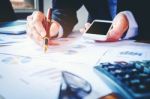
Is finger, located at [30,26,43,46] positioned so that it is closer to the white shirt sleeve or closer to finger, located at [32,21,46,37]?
finger, located at [32,21,46,37]

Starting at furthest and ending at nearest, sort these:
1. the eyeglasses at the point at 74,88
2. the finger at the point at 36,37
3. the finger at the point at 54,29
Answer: the finger at the point at 54,29, the finger at the point at 36,37, the eyeglasses at the point at 74,88

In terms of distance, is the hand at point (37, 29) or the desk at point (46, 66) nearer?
the desk at point (46, 66)

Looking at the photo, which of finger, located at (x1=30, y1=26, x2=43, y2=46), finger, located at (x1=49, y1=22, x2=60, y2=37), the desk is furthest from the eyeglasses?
finger, located at (x1=49, y1=22, x2=60, y2=37)

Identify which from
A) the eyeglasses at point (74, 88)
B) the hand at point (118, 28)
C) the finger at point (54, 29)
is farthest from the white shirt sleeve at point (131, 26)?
the eyeglasses at point (74, 88)

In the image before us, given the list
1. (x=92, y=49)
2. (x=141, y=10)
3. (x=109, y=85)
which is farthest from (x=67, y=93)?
(x=141, y=10)

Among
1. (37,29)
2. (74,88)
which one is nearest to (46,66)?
(74,88)

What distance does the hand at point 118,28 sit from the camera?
891mm

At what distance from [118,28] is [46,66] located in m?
0.40

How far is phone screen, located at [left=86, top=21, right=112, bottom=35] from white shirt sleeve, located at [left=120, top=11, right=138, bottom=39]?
0.08 m

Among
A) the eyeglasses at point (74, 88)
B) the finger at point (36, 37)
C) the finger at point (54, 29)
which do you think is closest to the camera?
the eyeglasses at point (74, 88)

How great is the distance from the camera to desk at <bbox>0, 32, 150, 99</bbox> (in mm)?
454

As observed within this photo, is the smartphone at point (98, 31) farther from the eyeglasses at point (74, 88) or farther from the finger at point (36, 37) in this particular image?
the eyeglasses at point (74, 88)

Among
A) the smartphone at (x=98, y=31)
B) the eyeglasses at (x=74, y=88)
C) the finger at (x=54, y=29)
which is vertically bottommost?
the finger at (x=54, y=29)

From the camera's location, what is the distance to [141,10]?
1.02 meters
